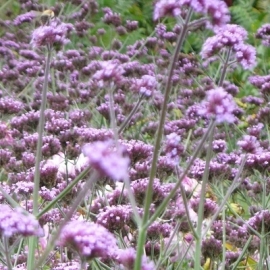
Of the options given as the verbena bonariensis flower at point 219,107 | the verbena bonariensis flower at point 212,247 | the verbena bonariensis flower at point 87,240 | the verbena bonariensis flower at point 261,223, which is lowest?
the verbena bonariensis flower at point 212,247

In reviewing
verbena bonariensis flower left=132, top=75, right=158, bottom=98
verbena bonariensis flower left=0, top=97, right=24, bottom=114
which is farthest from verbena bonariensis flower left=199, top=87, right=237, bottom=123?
verbena bonariensis flower left=0, top=97, right=24, bottom=114

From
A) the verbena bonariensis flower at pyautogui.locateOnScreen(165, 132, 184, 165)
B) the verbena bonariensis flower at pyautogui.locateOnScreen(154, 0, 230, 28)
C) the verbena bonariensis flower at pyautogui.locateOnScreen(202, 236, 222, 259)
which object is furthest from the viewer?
the verbena bonariensis flower at pyautogui.locateOnScreen(202, 236, 222, 259)

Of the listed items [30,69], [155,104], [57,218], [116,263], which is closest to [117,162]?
[116,263]

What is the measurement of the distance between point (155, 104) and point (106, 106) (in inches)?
23.5

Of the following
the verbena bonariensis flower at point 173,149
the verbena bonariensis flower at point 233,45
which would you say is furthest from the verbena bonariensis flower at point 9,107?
the verbena bonariensis flower at point 173,149

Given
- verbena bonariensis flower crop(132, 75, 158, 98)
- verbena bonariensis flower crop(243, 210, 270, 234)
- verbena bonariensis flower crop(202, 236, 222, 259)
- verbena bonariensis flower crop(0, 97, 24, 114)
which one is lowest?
verbena bonariensis flower crop(202, 236, 222, 259)

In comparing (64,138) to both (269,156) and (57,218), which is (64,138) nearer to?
(57,218)

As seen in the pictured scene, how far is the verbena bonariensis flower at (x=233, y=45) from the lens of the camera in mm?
1248

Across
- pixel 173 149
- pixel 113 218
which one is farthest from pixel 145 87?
pixel 113 218

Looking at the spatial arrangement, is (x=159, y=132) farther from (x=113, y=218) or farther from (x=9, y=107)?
(x=9, y=107)

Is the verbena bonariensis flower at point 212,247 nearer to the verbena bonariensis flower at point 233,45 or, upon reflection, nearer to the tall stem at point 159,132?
the verbena bonariensis flower at point 233,45

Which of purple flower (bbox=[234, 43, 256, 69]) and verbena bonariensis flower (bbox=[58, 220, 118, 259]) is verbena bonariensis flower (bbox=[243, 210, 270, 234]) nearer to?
purple flower (bbox=[234, 43, 256, 69])

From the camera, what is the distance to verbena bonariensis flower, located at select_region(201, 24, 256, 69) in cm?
125

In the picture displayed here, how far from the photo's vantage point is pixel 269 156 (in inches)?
60.4
